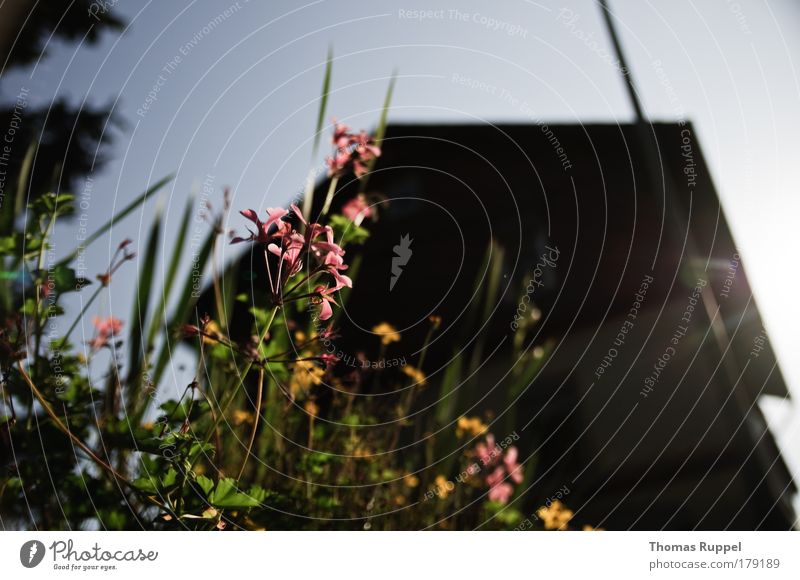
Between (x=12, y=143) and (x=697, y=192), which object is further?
(x=697, y=192)

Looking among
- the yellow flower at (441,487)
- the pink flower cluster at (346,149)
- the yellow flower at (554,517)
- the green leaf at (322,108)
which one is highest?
the green leaf at (322,108)

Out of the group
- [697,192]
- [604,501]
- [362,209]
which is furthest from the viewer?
[604,501]

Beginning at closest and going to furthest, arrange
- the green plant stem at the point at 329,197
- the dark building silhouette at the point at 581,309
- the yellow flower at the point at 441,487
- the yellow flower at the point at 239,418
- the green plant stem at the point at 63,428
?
the green plant stem at the point at 63,428 < the green plant stem at the point at 329,197 < the yellow flower at the point at 239,418 < the yellow flower at the point at 441,487 < the dark building silhouette at the point at 581,309

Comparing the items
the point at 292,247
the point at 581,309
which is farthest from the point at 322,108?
the point at 581,309

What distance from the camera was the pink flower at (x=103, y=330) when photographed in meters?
1.07

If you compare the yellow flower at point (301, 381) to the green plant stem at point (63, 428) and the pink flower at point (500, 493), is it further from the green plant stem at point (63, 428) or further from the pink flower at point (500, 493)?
the pink flower at point (500, 493)

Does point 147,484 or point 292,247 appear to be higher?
point 292,247

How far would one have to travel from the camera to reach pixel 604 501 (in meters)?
3.82

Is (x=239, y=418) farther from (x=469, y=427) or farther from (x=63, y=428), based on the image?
(x=469, y=427)

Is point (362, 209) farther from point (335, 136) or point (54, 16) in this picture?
point (54, 16)

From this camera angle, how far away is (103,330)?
→ 1.11m

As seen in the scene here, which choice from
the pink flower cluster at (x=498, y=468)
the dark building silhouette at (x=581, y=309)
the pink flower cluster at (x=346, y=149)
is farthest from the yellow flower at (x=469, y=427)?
the dark building silhouette at (x=581, y=309)
